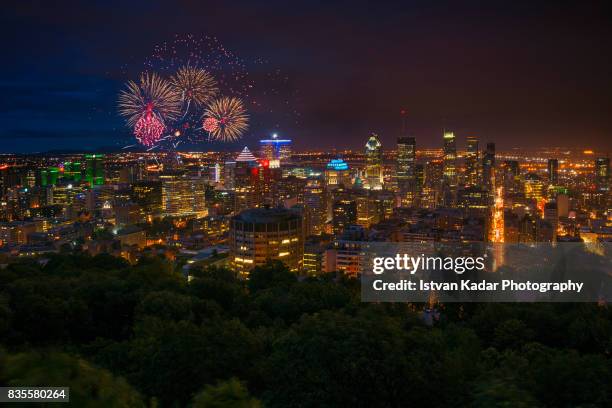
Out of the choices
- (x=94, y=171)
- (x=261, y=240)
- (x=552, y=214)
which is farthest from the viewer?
(x=94, y=171)

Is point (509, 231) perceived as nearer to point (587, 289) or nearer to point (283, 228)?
point (283, 228)

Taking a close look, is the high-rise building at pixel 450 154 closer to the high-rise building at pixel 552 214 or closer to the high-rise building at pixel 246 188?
the high-rise building at pixel 552 214

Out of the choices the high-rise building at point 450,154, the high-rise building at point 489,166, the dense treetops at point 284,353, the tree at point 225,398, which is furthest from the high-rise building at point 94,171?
the tree at point 225,398

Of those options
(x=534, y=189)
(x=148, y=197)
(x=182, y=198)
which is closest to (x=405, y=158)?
(x=534, y=189)

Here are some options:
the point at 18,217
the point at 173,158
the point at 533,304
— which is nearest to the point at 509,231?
the point at 533,304

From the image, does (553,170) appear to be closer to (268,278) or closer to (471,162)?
(471,162)

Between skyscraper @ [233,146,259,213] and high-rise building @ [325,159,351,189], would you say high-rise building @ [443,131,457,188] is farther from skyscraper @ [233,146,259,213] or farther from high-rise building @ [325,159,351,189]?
skyscraper @ [233,146,259,213]
